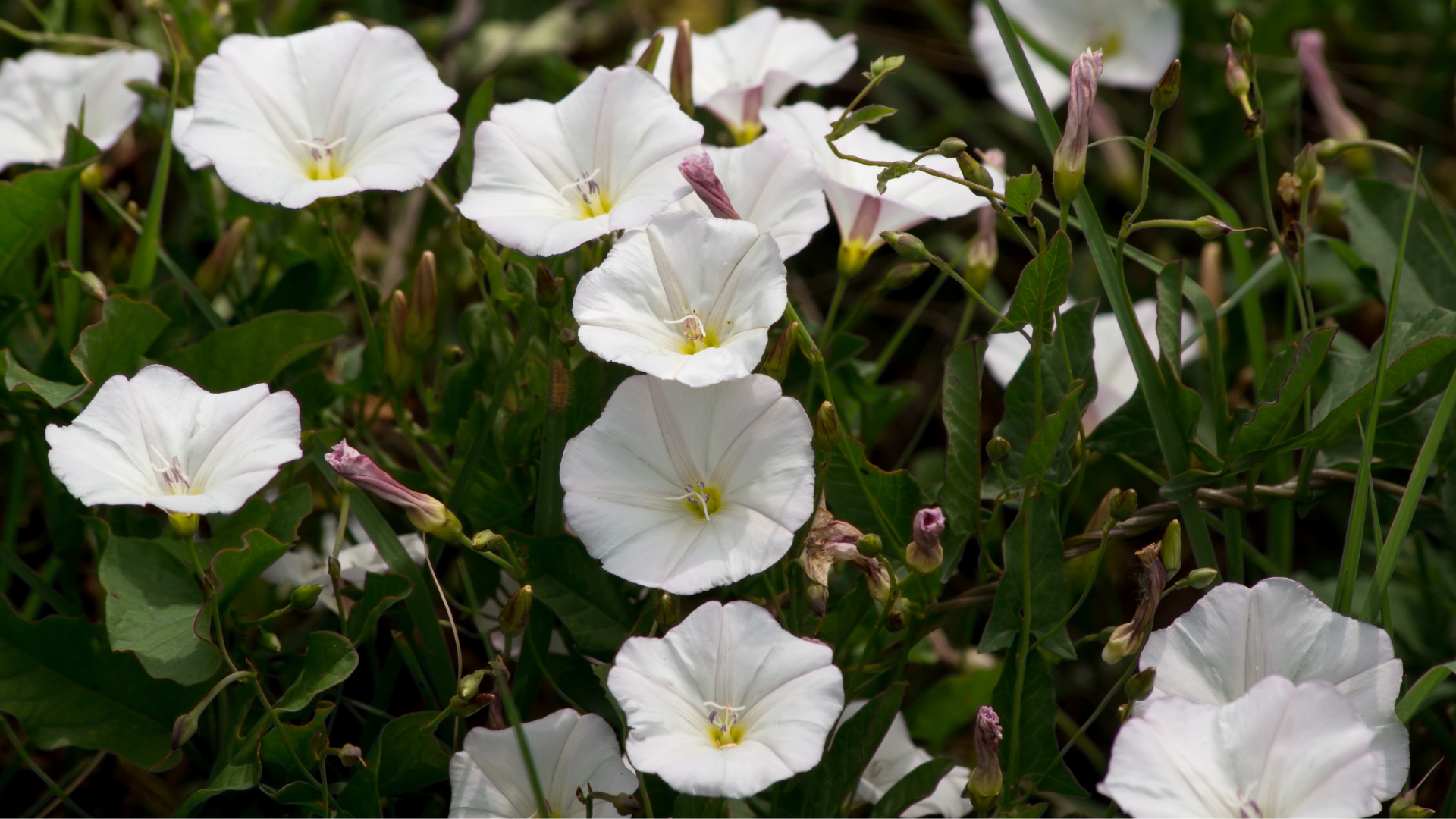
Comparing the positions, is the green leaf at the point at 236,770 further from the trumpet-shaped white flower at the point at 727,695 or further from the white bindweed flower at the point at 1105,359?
the white bindweed flower at the point at 1105,359

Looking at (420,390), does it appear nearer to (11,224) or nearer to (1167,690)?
(11,224)

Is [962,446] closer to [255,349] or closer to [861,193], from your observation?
[861,193]

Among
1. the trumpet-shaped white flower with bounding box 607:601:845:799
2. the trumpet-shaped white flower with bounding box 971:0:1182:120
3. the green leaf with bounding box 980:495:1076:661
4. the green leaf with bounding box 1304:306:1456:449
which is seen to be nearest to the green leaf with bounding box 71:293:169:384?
the trumpet-shaped white flower with bounding box 607:601:845:799

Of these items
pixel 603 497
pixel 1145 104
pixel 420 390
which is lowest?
pixel 603 497

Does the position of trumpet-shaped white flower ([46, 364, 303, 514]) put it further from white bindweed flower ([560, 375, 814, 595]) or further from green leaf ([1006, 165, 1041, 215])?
green leaf ([1006, 165, 1041, 215])

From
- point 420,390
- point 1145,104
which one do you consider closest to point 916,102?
point 1145,104
